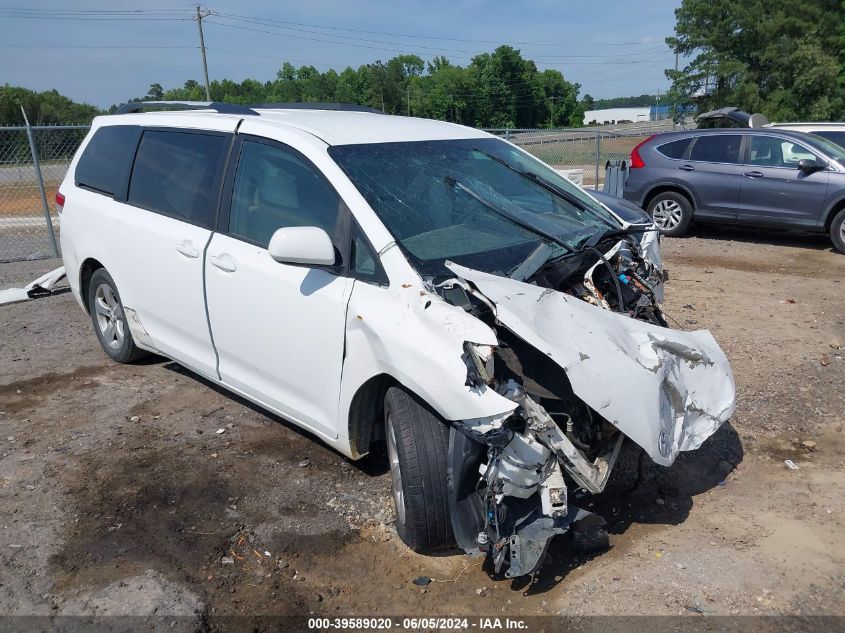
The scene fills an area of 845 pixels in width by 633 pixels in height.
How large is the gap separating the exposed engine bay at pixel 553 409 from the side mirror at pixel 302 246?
556 millimetres

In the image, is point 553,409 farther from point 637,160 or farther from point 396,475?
point 637,160

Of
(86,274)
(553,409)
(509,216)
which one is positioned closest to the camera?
(553,409)

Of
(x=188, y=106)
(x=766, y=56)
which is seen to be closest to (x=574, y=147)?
(x=188, y=106)

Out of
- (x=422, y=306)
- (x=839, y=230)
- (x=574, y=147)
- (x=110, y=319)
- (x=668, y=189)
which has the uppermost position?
(x=422, y=306)

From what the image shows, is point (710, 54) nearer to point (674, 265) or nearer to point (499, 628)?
point (674, 265)

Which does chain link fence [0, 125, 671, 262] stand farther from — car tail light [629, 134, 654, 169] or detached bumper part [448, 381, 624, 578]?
detached bumper part [448, 381, 624, 578]

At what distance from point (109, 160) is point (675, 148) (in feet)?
28.8

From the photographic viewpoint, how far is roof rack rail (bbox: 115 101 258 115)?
15.1ft

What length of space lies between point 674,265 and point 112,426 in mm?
7111

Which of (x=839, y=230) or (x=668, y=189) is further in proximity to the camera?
(x=668, y=189)

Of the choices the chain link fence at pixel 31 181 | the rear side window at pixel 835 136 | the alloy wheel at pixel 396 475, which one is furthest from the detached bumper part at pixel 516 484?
the rear side window at pixel 835 136

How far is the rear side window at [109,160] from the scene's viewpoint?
501 centimetres

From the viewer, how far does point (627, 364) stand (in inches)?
114

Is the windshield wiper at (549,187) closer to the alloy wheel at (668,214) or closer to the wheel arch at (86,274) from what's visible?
the wheel arch at (86,274)
